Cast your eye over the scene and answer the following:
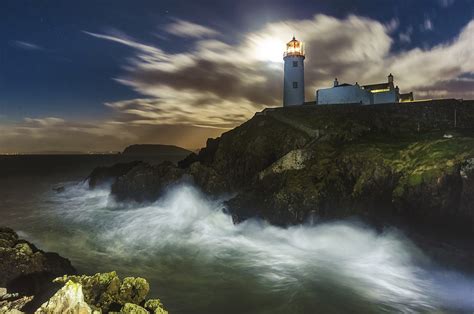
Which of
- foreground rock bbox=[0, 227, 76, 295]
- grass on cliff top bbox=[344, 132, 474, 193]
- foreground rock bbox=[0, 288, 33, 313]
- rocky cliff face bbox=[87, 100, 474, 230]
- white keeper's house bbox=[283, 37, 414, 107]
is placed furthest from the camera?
white keeper's house bbox=[283, 37, 414, 107]

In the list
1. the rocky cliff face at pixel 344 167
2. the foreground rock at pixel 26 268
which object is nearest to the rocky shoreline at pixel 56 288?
the foreground rock at pixel 26 268

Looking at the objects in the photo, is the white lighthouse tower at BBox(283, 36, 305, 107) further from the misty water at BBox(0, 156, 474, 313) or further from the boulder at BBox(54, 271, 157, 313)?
the boulder at BBox(54, 271, 157, 313)

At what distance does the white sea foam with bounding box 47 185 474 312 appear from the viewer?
14.8 metres

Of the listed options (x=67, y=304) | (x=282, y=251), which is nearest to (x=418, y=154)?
(x=282, y=251)

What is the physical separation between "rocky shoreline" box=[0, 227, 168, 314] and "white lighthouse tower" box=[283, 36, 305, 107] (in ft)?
108

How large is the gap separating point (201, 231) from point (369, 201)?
12.0 metres

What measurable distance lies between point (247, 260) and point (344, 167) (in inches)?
405

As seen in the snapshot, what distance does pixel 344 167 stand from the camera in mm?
24062

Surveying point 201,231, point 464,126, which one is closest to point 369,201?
point 201,231

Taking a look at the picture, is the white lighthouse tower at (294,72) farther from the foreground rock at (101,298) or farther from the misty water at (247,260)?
the foreground rock at (101,298)

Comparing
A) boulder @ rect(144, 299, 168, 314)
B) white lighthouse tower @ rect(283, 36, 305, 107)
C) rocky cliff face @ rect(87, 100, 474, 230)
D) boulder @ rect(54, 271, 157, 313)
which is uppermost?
white lighthouse tower @ rect(283, 36, 305, 107)

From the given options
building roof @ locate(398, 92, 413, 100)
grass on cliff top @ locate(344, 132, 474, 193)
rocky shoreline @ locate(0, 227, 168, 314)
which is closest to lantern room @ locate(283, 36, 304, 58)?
building roof @ locate(398, 92, 413, 100)

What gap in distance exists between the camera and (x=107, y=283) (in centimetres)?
1041

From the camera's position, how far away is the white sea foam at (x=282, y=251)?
1477cm
